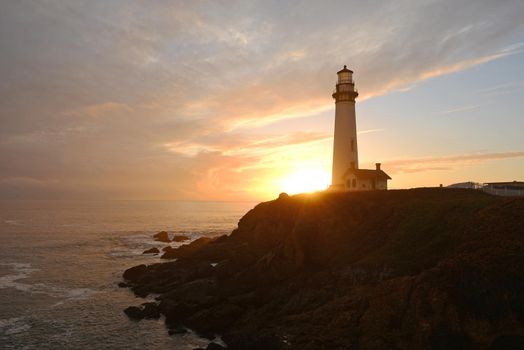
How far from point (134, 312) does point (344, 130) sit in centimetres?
3104

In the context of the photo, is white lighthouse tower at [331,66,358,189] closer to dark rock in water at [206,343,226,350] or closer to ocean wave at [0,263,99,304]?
dark rock in water at [206,343,226,350]

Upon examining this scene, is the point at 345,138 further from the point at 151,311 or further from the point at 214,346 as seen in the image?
the point at 214,346

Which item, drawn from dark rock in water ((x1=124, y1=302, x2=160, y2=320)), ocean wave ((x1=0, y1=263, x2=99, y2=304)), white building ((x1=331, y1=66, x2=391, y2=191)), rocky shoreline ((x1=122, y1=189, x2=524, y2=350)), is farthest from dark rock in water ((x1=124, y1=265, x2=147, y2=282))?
white building ((x1=331, y1=66, x2=391, y2=191))

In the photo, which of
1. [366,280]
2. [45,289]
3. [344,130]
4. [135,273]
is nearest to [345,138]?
[344,130]

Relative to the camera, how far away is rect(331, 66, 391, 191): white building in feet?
154

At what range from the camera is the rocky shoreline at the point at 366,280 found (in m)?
18.8

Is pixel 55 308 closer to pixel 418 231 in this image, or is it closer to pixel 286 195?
pixel 286 195

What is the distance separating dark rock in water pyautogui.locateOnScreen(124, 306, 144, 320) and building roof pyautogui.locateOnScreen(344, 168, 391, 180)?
90.7 feet

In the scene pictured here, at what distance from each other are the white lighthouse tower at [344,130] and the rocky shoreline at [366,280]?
28.7ft

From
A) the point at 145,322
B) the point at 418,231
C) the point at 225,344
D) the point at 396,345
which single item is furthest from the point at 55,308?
the point at 418,231

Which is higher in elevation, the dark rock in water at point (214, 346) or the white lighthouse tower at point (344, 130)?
the white lighthouse tower at point (344, 130)

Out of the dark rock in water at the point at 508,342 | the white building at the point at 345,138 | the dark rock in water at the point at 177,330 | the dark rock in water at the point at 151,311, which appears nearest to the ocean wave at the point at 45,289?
the dark rock in water at the point at 151,311

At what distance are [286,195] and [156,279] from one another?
17425 mm

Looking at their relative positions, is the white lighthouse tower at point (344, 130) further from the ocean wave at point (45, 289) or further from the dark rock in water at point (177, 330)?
the ocean wave at point (45, 289)
